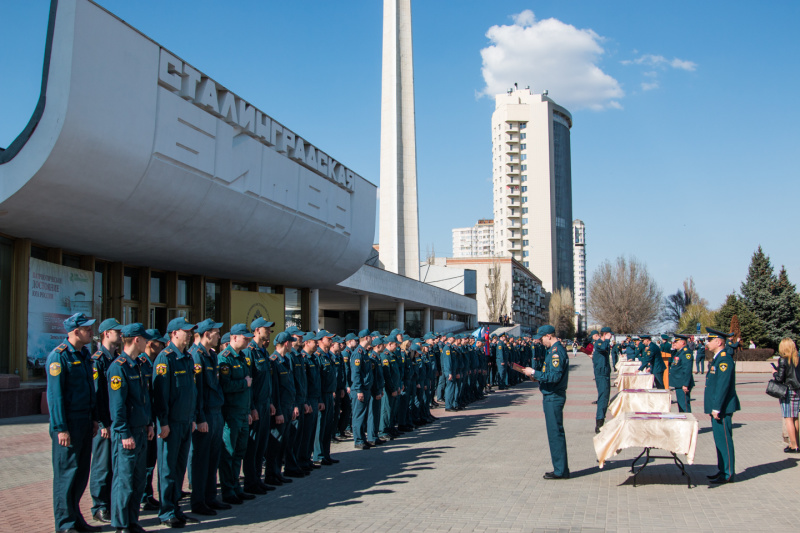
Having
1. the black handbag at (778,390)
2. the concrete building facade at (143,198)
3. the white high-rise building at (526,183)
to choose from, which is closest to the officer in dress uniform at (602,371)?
the black handbag at (778,390)

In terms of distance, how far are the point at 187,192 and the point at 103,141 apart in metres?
3.46

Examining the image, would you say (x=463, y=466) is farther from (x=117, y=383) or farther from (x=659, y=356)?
(x=659, y=356)

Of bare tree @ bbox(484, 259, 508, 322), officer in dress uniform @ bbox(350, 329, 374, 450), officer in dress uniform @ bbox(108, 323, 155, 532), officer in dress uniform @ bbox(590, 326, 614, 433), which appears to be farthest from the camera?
bare tree @ bbox(484, 259, 508, 322)

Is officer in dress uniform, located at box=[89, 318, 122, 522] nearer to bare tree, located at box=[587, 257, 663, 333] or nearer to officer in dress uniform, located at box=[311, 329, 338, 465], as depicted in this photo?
officer in dress uniform, located at box=[311, 329, 338, 465]

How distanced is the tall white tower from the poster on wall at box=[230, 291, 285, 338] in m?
27.2

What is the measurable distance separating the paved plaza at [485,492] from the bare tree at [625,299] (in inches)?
2786

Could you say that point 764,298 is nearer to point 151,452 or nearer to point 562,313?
point 151,452

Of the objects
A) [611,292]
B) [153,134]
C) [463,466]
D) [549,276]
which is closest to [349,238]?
[153,134]

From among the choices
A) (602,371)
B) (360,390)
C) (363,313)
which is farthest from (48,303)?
(363,313)

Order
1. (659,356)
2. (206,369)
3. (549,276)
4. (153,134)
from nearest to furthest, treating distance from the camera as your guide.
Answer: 1. (206,369)
2. (153,134)
3. (659,356)
4. (549,276)

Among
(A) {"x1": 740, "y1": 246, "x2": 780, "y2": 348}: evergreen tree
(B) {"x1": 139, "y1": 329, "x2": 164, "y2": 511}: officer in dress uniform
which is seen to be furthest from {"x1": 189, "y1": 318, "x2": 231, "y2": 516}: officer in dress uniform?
(A) {"x1": 740, "y1": 246, "x2": 780, "y2": 348}: evergreen tree

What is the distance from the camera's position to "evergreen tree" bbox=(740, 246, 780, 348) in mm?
39094

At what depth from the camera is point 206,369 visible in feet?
24.1

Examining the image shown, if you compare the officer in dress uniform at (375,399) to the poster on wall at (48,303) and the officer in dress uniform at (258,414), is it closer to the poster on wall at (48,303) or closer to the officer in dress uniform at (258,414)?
the officer in dress uniform at (258,414)
